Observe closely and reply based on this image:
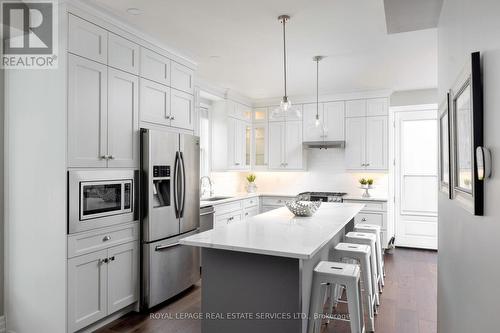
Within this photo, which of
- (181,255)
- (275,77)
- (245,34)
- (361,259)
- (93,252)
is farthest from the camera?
(275,77)

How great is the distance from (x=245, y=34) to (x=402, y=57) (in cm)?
188

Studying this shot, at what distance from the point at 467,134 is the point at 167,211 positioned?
2.74 metres

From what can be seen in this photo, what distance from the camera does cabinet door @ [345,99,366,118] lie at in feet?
17.9

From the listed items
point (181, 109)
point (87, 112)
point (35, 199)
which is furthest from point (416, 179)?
point (35, 199)

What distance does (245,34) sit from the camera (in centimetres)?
311

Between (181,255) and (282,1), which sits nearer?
(282,1)

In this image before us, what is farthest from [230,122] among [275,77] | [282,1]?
[282,1]

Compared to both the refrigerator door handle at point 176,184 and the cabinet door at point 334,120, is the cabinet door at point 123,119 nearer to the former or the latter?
the refrigerator door handle at point 176,184

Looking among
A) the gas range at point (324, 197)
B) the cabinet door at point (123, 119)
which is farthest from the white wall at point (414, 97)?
the cabinet door at point (123, 119)

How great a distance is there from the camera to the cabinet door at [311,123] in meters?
5.70

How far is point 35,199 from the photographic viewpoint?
2.62 m

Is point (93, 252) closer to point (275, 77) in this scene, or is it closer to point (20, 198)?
point (20, 198)

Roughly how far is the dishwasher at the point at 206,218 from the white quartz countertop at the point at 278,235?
120cm

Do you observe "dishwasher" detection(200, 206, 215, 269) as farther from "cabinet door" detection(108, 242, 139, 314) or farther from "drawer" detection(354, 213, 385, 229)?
"drawer" detection(354, 213, 385, 229)
